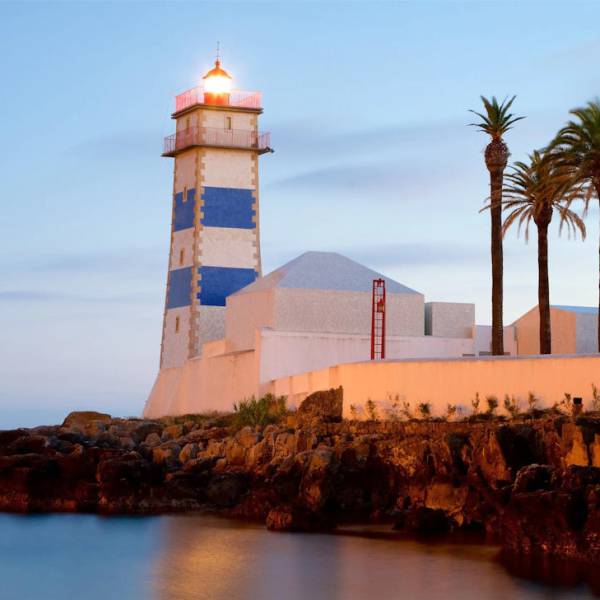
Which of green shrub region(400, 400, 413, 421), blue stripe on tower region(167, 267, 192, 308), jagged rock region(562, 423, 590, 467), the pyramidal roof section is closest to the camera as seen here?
jagged rock region(562, 423, 590, 467)

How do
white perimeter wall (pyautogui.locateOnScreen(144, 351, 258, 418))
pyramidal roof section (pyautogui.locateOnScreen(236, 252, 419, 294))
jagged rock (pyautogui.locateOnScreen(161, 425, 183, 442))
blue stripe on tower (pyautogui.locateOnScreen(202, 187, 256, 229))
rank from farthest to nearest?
blue stripe on tower (pyautogui.locateOnScreen(202, 187, 256, 229)) → pyramidal roof section (pyautogui.locateOnScreen(236, 252, 419, 294)) → white perimeter wall (pyautogui.locateOnScreen(144, 351, 258, 418)) → jagged rock (pyautogui.locateOnScreen(161, 425, 183, 442))

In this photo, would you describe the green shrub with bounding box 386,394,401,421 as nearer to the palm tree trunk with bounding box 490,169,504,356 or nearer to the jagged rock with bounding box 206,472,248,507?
the jagged rock with bounding box 206,472,248,507

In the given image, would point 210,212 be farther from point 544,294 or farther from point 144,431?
point 544,294

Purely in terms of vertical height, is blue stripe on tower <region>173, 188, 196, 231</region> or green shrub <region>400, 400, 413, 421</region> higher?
blue stripe on tower <region>173, 188, 196, 231</region>

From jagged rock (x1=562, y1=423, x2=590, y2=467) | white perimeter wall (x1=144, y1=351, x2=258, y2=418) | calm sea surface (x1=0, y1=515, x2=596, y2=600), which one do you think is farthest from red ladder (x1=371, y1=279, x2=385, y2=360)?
jagged rock (x1=562, y1=423, x2=590, y2=467)

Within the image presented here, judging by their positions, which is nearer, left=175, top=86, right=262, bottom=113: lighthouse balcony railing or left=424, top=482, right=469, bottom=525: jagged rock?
left=424, top=482, right=469, bottom=525: jagged rock

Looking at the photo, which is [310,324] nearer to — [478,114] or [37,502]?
[478,114]

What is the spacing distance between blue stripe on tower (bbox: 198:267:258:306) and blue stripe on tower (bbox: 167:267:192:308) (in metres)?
0.48

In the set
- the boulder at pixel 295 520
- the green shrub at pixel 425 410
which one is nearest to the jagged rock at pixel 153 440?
the green shrub at pixel 425 410

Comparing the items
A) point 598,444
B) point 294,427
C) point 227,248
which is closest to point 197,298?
point 227,248

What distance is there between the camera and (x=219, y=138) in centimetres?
5003

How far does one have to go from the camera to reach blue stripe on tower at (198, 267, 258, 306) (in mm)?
48906

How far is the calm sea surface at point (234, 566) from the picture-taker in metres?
25.5

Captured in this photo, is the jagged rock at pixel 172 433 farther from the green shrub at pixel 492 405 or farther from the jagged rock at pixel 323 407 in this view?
the green shrub at pixel 492 405
